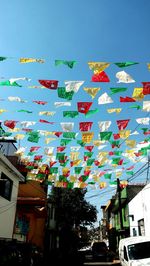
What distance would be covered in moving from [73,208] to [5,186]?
2772 cm

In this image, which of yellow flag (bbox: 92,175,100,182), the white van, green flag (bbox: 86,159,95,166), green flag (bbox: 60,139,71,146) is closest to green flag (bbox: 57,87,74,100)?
green flag (bbox: 60,139,71,146)

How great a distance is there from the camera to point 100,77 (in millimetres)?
8805

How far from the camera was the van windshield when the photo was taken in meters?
10.8

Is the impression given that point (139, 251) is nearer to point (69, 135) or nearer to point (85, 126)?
point (85, 126)

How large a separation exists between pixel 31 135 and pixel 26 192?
44.2 ft

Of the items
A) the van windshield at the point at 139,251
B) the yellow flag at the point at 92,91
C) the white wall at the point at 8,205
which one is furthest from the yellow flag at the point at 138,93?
the white wall at the point at 8,205

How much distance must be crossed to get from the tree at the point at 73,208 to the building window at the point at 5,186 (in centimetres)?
2359

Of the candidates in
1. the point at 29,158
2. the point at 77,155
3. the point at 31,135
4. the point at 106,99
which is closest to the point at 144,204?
the point at 77,155

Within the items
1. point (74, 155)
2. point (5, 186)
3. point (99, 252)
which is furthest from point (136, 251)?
point (99, 252)

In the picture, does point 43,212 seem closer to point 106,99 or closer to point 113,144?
point 113,144

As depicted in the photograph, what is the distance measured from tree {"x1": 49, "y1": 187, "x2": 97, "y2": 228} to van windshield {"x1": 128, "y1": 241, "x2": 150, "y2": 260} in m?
28.7

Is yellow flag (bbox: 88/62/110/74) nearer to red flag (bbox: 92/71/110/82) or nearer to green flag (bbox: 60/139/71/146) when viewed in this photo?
red flag (bbox: 92/71/110/82)

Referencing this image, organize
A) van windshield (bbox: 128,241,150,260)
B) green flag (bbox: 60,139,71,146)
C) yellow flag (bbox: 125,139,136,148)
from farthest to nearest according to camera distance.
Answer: green flag (bbox: 60,139,71,146) → yellow flag (bbox: 125,139,136,148) → van windshield (bbox: 128,241,150,260)

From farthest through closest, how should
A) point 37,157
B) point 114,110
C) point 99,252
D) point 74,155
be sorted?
point 99,252, point 37,157, point 74,155, point 114,110
